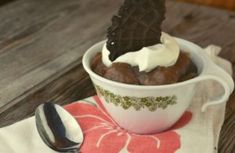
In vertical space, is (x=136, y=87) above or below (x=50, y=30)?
above

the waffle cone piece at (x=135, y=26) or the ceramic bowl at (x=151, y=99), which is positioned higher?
the waffle cone piece at (x=135, y=26)

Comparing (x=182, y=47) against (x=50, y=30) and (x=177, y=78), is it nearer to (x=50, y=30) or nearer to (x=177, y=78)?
(x=177, y=78)

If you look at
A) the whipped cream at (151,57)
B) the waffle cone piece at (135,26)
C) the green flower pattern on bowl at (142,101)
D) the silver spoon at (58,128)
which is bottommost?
the silver spoon at (58,128)

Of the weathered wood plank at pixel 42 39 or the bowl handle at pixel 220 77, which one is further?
the weathered wood plank at pixel 42 39

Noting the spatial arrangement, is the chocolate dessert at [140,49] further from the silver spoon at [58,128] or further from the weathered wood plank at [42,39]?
the weathered wood plank at [42,39]

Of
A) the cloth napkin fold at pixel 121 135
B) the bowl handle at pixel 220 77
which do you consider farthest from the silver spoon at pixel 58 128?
the bowl handle at pixel 220 77

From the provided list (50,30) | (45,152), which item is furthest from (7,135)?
(50,30)
